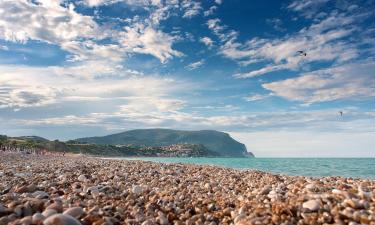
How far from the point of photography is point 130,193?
33.0 ft

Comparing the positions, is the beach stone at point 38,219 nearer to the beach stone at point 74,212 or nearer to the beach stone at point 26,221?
the beach stone at point 26,221

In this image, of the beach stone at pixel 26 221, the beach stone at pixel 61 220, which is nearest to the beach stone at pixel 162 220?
the beach stone at pixel 61 220

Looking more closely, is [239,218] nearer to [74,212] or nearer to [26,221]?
[74,212]

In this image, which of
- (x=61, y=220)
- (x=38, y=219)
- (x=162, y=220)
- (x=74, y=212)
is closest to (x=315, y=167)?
(x=162, y=220)

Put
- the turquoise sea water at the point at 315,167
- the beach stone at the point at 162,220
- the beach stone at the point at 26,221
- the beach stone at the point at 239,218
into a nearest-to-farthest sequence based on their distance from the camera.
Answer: the beach stone at the point at 26,221
the beach stone at the point at 239,218
the beach stone at the point at 162,220
the turquoise sea water at the point at 315,167

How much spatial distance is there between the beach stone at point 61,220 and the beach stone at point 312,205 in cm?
426

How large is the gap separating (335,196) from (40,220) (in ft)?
18.8

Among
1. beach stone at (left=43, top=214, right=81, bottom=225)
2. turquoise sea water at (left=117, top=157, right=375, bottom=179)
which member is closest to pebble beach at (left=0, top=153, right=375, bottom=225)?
beach stone at (left=43, top=214, right=81, bottom=225)

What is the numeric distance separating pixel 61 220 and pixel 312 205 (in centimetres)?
461

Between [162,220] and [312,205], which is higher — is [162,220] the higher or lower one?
the lower one

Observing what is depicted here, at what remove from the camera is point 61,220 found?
18.3 ft

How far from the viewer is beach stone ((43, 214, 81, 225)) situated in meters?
Result: 5.49

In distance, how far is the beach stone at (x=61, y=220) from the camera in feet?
18.0

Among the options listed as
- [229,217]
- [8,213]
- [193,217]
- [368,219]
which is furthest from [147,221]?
[368,219]
